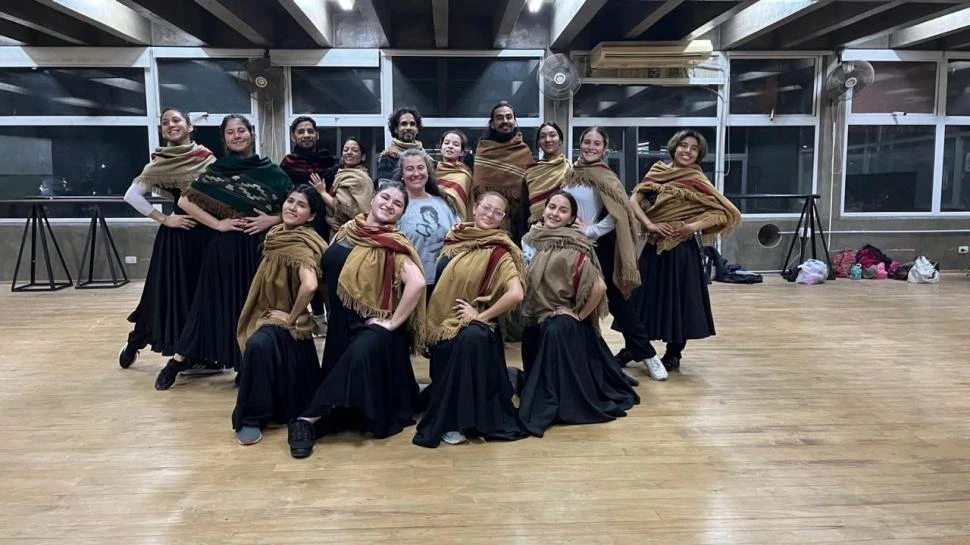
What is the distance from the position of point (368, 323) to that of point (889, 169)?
7.44 meters

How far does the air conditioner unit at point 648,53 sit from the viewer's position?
6617 mm

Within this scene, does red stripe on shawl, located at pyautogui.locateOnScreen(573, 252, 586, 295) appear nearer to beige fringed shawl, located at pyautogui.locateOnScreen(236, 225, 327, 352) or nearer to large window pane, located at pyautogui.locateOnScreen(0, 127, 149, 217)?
beige fringed shawl, located at pyautogui.locateOnScreen(236, 225, 327, 352)

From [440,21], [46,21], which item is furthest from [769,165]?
[46,21]

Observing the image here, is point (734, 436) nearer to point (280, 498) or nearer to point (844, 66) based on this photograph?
point (280, 498)

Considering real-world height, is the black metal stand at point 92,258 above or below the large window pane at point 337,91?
below

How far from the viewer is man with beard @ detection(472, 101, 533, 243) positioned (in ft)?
12.1

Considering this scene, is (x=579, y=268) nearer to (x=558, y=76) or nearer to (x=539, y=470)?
(x=539, y=470)

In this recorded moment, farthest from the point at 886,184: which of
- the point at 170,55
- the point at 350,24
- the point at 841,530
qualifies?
the point at 170,55

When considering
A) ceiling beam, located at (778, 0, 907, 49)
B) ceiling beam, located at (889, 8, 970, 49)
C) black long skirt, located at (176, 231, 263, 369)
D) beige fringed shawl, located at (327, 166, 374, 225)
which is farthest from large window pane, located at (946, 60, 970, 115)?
black long skirt, located at (176, 231, 263, 369)

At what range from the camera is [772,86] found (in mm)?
7422

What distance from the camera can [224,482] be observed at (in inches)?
86.7

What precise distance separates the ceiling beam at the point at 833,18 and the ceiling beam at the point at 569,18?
218 centimetres

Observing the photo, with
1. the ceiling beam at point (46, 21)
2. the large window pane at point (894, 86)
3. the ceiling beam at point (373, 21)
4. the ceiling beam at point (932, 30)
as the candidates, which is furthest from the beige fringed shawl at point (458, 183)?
the large window pane at point (894, 86)

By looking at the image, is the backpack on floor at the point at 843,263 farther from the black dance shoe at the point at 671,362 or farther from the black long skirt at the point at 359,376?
the black long skirt at the point at 359,376
